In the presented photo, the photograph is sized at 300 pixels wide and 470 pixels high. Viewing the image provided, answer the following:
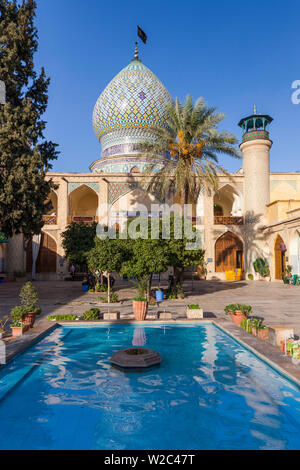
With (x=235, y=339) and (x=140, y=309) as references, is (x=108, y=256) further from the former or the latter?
(x=235, y=339)

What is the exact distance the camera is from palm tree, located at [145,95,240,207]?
49.3 ft

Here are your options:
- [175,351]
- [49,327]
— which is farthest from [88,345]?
[175,351]

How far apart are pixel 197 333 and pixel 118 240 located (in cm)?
616

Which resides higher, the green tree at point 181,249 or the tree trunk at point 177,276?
the green tree at point 181,249

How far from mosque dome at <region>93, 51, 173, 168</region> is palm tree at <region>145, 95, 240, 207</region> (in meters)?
11.4

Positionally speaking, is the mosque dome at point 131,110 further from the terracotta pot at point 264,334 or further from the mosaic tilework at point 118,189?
the terracotta pot at point 264,334

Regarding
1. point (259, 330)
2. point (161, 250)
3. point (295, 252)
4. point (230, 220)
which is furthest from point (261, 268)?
point (259, 330)

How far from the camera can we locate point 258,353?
558 cm

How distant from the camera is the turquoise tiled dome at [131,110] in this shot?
27.0 meters

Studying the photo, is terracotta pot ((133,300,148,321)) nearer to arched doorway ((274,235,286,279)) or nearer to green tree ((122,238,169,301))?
green tree ((122,238,169,301))

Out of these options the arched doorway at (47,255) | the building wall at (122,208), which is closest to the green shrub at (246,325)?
the building wall at (122,208)

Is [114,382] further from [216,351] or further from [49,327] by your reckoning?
Result: [49,327]

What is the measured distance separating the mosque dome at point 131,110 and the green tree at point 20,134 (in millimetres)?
13148

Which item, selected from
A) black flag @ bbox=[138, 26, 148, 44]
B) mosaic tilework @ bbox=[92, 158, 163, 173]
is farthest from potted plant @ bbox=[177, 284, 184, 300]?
black flag @ bbox=[138, 26, 148, 44]
